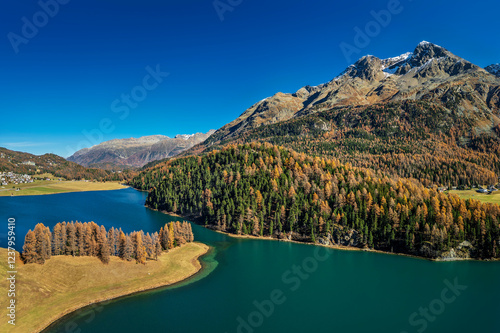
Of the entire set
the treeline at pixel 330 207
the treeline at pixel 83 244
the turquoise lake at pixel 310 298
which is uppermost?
the treeline at pixel 330 207

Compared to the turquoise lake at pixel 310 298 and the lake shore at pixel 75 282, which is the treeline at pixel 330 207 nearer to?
the turquoise lake at pixel 310 298

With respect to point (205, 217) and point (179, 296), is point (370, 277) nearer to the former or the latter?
point (179, 296)

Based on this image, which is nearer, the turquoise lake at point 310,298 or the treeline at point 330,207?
the turquoise lake at point 310,298

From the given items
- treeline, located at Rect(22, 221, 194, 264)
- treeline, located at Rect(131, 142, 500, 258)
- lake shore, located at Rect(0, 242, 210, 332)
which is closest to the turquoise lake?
lake shore, located at Rect(0, 242, 210, 332)

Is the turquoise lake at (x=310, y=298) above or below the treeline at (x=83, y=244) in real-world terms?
below

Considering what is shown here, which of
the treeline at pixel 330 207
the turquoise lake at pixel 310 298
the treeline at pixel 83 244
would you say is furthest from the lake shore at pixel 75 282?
the treeline at pixel 330 207

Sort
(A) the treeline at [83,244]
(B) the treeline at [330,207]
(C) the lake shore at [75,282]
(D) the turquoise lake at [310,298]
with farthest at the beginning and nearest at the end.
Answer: (B) the treeline at [330,207] < (A) the treeline at [83,244] < (D) the turquoise lake at [310,298] < (C) the lake shore at [75,282]

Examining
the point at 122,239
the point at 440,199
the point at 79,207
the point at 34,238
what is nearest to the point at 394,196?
the point at 440,199
